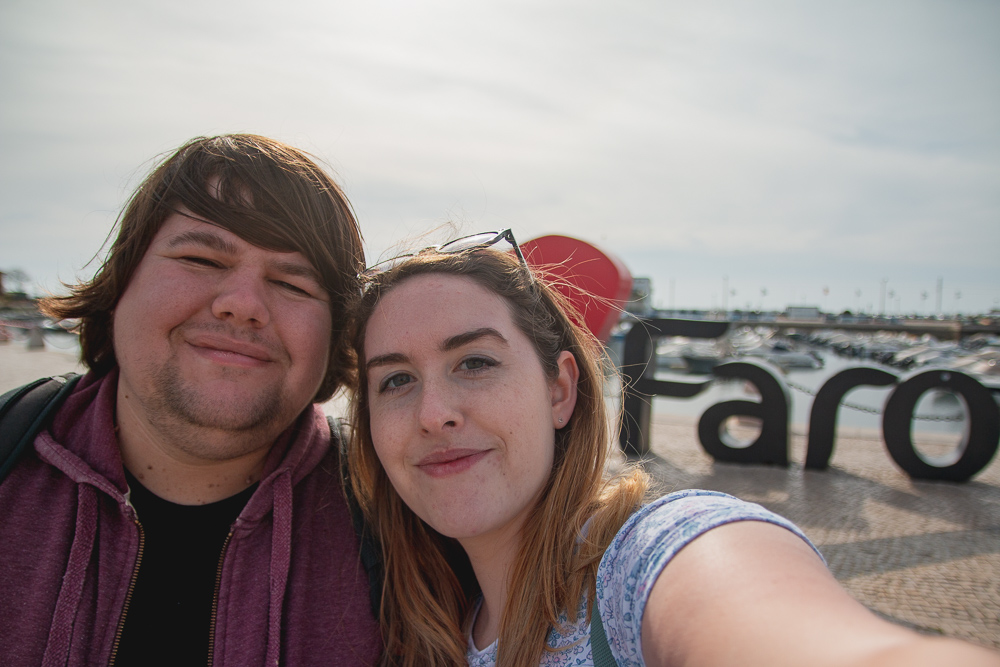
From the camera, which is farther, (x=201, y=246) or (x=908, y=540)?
(x=908, y=540)

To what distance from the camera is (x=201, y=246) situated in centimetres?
200

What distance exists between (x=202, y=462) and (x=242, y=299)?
0.64 m

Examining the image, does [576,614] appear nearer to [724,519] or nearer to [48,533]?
[724,519]

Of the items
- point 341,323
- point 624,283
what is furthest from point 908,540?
point 341,323

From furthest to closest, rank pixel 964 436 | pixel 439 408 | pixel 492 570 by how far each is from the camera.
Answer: pixel 964 436 < pixel 492 570 < pixel 439 408

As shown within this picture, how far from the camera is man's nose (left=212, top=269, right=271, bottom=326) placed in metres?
1.91

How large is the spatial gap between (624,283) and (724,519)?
5.09 meters

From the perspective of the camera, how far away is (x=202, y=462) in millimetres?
2014

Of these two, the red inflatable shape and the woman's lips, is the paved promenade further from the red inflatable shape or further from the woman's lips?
the woman's lips

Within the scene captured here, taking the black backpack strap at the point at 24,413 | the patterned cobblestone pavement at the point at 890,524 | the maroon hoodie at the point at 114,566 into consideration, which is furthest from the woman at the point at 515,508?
the black backpack strap at the point at 24,413

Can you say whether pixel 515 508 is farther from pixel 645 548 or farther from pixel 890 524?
pixel 890 524

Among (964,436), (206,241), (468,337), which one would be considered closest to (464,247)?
(468,337)

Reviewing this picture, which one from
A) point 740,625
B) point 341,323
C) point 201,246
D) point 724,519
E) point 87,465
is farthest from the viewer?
point 341,323

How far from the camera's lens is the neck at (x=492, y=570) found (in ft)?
5.98
